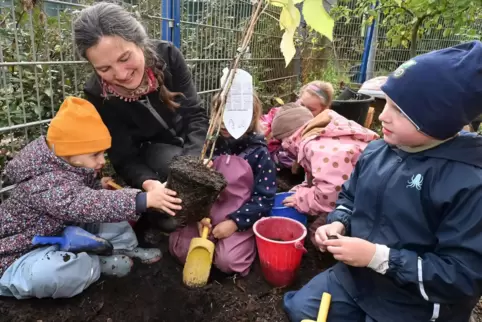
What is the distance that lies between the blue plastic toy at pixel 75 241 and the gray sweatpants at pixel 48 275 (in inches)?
1.0

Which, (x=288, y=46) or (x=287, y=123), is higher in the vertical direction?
(x=288, y=46)

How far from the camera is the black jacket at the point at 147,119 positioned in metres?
2.01

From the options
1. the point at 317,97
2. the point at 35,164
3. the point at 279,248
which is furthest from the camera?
the point at 317,97

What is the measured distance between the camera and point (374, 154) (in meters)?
1.51

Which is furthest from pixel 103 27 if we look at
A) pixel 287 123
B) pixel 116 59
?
pixel 287 123

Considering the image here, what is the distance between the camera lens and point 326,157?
202 cm

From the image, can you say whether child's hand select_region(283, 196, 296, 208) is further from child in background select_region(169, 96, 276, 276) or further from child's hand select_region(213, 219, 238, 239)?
child's hand select_region(213, 219, 238, 239)

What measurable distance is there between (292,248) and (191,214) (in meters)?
0.49

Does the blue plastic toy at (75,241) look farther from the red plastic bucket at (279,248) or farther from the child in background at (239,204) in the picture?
the red plastic bucket at (279,248)

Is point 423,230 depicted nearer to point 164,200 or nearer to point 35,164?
point 164,200

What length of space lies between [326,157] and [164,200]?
0.93m

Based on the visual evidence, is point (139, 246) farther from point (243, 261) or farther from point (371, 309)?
point (371, 309)

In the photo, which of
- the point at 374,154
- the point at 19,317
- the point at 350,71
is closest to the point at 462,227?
the point at 374,154

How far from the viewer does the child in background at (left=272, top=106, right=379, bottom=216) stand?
1.98 meters
